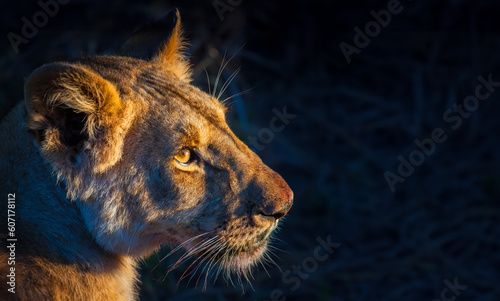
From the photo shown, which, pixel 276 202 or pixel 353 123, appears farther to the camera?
pixel 353 123

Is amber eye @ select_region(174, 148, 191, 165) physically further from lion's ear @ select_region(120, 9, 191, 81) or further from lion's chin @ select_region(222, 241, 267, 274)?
lion's ear @ select_region(120, 9, 191, 81)

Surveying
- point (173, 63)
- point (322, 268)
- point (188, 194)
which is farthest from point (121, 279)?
point (322, 268)

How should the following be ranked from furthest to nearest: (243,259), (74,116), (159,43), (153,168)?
(159,43) < (243,259) < (153,168) < (74,116)

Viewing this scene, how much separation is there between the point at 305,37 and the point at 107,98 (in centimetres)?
442

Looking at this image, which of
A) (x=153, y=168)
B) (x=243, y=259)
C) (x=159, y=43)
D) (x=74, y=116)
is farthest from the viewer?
(x=159, y=43)

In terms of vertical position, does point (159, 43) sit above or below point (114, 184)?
above

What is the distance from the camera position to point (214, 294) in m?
4.84

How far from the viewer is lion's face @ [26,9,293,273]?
2.62 meters

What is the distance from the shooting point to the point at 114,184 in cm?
271

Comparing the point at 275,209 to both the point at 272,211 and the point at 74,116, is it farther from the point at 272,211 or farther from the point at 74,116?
the point at 74,116

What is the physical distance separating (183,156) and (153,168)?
0.53 ft

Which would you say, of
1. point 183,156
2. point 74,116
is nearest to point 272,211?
point 183,156

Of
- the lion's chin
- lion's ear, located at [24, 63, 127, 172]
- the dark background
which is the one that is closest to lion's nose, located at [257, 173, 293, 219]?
the lion's chin

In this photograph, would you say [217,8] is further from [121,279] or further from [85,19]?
[121,279]
